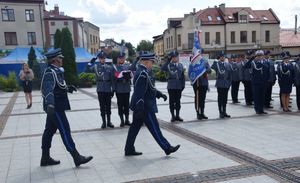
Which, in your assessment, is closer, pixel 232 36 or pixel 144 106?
pixel 144 106

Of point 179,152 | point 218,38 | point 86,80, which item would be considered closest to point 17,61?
point 86,80

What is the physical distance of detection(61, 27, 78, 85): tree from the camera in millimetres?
25062

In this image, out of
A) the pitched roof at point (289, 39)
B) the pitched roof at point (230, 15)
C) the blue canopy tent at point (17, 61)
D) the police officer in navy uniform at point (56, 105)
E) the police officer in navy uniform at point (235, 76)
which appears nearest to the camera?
the police officer in navy uniform at point (56, 105)

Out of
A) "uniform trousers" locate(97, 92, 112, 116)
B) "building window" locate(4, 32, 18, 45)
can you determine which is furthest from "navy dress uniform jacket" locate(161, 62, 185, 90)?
"building window" locate(4, 32, 18, 45)

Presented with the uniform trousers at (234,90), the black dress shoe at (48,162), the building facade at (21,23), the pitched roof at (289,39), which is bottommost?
the black dress shoe at (48,162)

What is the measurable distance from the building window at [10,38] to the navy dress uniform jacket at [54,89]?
126ft

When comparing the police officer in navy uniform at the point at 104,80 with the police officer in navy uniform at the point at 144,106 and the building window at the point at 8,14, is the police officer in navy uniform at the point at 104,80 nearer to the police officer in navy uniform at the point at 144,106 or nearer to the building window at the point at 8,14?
the police officer in navy uniform at the point at 144,106

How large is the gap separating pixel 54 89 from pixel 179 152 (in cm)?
254

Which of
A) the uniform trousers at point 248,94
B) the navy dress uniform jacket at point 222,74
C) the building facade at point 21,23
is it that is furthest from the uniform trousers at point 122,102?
the building facade at point 21,23

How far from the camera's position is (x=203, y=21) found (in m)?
51.4

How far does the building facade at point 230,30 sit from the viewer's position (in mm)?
51719

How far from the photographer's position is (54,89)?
587 centimetres

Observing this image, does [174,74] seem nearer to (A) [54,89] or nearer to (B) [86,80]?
(A) [54,89]

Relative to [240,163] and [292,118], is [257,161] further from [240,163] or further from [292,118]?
[292,118]
